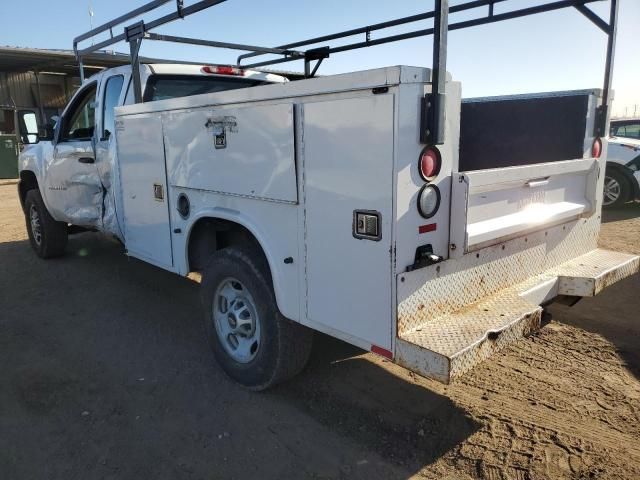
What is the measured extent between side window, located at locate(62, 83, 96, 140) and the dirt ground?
200cm

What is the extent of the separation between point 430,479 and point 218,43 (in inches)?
182

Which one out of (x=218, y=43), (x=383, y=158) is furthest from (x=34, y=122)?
(x=383, y=158)

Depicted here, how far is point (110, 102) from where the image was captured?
16.2ft

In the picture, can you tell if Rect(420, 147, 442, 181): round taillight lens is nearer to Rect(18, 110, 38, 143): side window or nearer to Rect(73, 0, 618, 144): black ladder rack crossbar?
Rect(73, 0, 618, 144): black ladder rack crossbar

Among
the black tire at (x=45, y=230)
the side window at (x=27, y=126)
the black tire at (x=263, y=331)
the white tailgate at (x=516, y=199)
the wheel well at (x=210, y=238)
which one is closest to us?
the white tailgate at (x=516, y=199)

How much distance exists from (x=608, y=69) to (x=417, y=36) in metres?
1.87

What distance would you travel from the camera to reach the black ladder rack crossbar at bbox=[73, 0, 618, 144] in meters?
2.28

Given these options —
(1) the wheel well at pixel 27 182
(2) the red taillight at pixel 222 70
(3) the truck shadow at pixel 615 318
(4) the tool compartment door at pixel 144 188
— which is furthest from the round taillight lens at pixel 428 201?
(1) the wheel well at pixel 27 182

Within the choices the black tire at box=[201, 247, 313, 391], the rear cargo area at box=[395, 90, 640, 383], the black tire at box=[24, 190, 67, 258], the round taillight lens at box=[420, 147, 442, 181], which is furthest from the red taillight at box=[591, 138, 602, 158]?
the black tire at box=[24, 190, 67, 258]

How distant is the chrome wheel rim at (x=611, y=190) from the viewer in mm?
9625

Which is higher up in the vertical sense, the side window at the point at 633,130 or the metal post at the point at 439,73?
the metal post at the point at 439,73

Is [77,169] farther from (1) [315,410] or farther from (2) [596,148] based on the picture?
(2) [596,148]

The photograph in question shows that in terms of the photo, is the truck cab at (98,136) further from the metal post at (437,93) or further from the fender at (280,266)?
the metal post at (437,93)

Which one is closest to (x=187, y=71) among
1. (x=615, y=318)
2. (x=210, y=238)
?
(x=210, y=238)
